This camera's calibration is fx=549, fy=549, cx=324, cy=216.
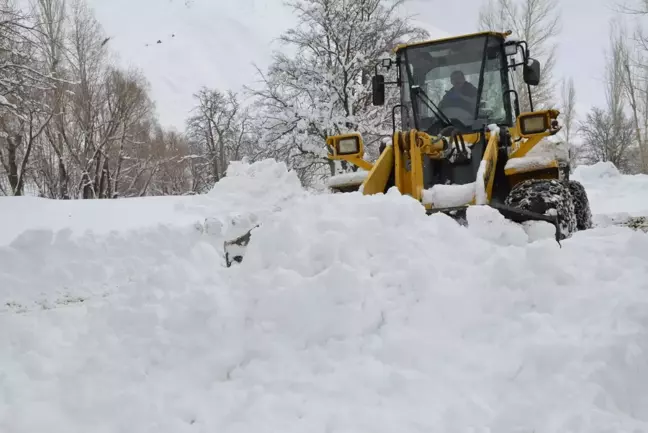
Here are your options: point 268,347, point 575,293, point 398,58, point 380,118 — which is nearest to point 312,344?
point 268,347

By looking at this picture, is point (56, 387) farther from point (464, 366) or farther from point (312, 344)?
point (464, 366)

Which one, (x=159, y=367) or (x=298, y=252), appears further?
(x=298, y=252)

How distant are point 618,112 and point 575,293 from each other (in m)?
33.1

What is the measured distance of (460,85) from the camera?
19.4 ft

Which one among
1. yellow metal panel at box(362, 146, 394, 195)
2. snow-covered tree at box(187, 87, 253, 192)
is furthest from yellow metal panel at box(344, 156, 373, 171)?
snow-covered tree at box(187, 87, 253, 192)

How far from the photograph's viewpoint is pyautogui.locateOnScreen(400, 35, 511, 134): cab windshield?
5.85 metres

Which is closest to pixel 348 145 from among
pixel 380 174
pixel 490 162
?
pixel 380 174

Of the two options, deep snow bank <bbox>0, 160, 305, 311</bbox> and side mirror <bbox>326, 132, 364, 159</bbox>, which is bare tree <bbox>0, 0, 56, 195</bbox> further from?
side mirror <bbox>326, 132, 364, 159</bbox>

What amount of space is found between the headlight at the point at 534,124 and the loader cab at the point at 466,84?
617 millimetres

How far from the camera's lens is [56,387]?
2.67 metres

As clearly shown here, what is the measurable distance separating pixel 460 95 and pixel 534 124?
994 mm

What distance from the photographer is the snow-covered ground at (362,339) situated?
226 centimetres

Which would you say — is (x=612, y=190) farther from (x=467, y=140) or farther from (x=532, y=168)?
(x=532, y=168)

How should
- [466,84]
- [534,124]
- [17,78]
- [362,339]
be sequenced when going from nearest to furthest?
[362,339], [534,124], [466,84], [17,78]
